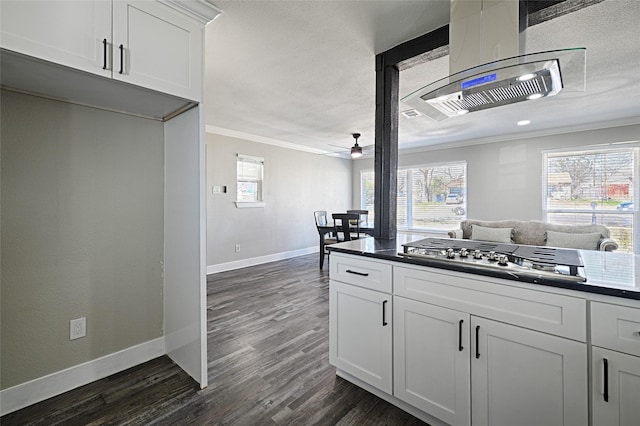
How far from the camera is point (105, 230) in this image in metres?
2.00

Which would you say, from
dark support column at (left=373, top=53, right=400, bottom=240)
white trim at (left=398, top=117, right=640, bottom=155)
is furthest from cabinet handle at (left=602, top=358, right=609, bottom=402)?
white trim at (left=398, top=117, right=640, bottom=155)

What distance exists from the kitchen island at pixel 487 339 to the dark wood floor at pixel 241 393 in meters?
0.18

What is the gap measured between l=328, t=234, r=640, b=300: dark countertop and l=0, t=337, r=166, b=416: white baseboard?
1631mm

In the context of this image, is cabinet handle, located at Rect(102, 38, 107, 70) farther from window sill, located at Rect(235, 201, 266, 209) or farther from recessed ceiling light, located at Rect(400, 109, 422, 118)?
window sill, located at Rect(235, 201, 266, 209)

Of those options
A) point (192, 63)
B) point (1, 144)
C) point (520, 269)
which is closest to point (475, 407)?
point (520, 269)

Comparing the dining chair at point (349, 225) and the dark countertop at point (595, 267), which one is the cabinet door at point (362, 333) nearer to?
the dark countertop at point (595, 267)

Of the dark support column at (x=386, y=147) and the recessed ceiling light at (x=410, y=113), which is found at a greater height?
the recessed ceiling light at (x=410, y=113)

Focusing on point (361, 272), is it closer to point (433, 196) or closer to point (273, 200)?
point (273, 200)

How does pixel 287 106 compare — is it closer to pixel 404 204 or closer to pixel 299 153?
pixel 299 153

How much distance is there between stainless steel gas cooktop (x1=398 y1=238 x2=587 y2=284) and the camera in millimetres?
1163

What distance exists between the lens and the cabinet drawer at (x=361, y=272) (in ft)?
5.42

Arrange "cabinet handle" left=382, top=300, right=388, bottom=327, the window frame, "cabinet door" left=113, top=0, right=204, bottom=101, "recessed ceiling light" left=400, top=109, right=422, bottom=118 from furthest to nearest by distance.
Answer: the window frame, "recessed ceiling light" left=400, top=109, right=422, bottom=118, "cabinet handle" left=382, top=300, right=388, bottom=327, "cabinet door" left=113, top=0, right=204, bottom=101

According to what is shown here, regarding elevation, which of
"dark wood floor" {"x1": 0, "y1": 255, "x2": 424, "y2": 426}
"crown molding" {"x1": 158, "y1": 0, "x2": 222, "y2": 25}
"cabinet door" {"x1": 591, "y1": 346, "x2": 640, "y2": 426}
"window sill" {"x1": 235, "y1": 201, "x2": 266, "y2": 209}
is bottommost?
"dark wood floor" {"x1": 0, "y1": 255, "x2": 424, "y2": 426}

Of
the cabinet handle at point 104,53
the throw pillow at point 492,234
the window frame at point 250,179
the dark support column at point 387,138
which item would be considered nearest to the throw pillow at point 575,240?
the throw pillow at point 492,234
